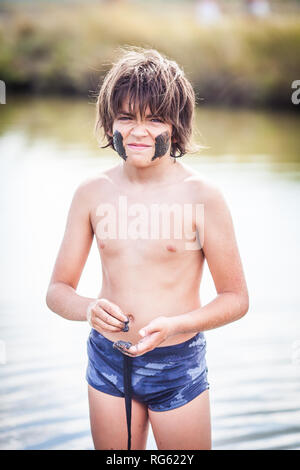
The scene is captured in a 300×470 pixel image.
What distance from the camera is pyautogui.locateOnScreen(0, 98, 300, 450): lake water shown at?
272cm

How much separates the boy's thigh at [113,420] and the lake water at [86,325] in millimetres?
953

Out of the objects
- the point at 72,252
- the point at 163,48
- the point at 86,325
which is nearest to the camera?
the point at 72,252

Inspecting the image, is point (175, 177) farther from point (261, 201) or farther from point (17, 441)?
point (261, 201)

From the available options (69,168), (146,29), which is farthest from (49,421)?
(146,29)

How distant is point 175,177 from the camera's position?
162cm

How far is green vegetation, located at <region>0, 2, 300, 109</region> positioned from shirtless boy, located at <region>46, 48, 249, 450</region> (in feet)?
47.2

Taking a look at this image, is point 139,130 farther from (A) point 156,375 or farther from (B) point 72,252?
(A) point 156,375

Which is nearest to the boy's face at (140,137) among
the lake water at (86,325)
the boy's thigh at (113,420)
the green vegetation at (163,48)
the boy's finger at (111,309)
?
the boy's finger at (111,309)

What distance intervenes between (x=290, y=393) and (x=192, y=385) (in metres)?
1.54

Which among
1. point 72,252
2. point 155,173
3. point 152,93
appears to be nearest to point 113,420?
point 72,252

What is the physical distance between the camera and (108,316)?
146 centimetres

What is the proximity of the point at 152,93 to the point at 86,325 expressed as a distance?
95.7 inches

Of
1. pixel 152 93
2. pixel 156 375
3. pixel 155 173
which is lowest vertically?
pixel 156 375
